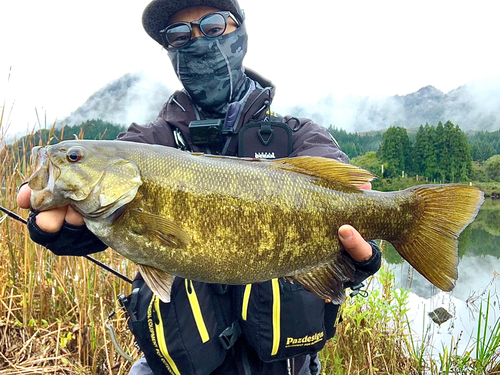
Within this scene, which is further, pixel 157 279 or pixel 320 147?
pixel 320 147

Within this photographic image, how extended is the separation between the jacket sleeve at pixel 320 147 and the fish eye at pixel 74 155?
1.47 meters

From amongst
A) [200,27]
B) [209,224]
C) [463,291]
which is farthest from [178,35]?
[463,291]

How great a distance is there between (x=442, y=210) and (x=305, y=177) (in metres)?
0.78

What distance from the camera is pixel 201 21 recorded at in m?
3.14

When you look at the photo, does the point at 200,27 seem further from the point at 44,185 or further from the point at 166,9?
the point at 44,185

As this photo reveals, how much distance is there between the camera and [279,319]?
7.92 feet

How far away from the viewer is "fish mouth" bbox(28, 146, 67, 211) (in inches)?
71.3

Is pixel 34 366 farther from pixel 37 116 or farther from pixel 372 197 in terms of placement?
pixel 372 197

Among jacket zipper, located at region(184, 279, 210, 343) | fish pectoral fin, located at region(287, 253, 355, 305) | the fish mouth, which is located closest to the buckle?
jacket zipper, located at region(184, 279, 210, 343)

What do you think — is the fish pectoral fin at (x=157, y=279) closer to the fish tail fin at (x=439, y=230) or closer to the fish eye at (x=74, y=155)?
the fish eye at (x=74, y=155)

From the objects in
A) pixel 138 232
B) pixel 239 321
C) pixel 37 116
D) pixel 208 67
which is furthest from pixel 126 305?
pixel 37 116

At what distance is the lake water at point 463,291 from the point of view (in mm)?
7020

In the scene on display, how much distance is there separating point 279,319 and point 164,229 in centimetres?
110

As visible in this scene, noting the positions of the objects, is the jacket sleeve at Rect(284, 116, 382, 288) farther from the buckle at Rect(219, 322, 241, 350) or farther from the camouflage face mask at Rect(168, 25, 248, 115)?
the buckle at Rect(219, 322, 241, 350)
